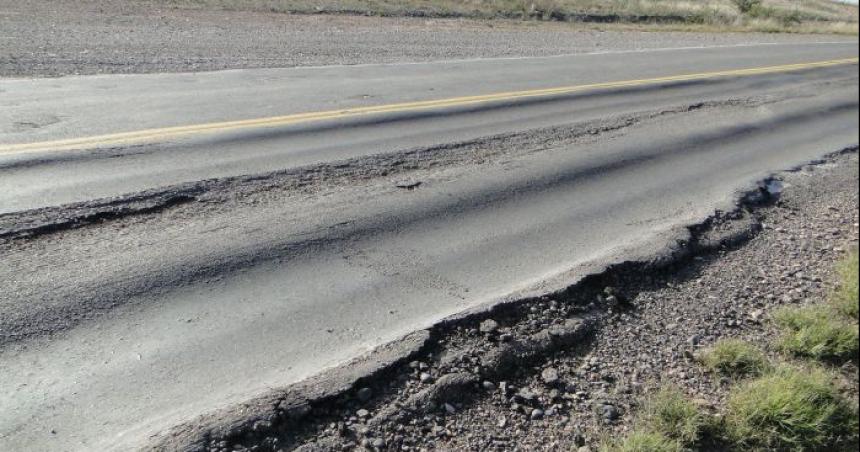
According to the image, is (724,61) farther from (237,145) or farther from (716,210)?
(237,145)

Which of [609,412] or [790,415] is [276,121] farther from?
[790,415]

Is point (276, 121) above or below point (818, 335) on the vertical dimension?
above

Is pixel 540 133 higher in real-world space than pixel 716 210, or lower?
higher

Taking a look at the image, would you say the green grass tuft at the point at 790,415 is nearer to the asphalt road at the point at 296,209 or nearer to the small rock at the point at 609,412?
the small rock at the point at 609,412

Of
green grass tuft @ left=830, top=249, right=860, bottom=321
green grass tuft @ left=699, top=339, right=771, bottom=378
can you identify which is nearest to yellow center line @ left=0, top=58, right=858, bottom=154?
green grass tuft @ left=699, top=339, right=771, bottom=378

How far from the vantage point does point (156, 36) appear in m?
12.4

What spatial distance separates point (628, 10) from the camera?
2598cm

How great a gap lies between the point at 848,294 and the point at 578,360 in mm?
1959

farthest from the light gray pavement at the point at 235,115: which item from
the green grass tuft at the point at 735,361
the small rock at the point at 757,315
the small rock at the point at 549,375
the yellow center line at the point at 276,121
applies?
the green grass tuft at the point at 735,361

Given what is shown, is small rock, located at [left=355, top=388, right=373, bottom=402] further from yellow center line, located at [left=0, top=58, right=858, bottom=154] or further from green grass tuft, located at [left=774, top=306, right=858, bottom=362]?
yellow center line, located at [left=0, top=58, right=858, bottom=154]

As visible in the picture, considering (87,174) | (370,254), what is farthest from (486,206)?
(87,174)

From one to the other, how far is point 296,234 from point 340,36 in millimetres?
10479

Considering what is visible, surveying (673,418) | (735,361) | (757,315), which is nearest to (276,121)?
(757,315)

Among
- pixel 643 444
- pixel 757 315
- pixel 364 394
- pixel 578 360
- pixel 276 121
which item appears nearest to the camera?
pixel 643 444
